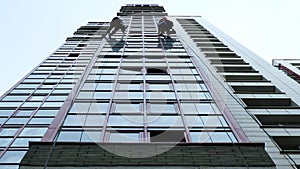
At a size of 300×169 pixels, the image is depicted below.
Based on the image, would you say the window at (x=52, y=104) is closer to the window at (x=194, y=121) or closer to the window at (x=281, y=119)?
the window at (x=194, y=121)

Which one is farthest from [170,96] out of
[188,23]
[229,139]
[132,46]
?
[188,23]

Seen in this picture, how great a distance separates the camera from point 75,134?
12969mm

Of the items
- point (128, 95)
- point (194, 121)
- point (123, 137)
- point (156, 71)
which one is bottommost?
point (156, 71)

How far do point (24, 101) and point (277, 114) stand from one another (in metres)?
13.5

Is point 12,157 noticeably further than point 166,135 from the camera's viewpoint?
Yes

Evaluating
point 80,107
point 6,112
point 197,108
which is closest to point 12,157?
point 80,107

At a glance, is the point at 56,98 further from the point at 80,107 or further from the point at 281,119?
the point at 281,119

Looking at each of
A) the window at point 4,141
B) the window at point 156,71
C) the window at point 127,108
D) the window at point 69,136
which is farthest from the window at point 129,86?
the window at point 69,136

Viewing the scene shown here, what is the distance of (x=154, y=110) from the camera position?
54.3 ft

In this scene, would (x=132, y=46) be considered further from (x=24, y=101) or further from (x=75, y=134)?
(x=75, y=134)

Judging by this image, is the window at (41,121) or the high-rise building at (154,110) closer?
the high-rise building at (154,110)

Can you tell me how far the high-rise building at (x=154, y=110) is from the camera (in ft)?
33.9

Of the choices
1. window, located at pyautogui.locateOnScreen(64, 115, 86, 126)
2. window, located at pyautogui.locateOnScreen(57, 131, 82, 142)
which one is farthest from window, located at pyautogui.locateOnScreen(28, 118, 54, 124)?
window, located at pyautogui.locateOnScreen(57, 131, 82, 142)

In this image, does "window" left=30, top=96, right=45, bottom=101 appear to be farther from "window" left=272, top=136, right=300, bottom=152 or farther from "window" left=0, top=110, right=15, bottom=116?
"window" left=272, top=136, right=300, bottom=152
